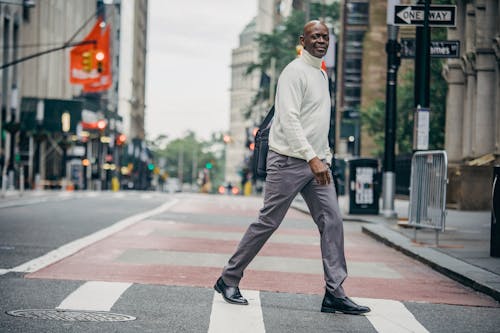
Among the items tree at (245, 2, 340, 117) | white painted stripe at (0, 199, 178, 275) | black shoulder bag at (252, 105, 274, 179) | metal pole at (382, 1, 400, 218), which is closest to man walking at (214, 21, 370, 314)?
black shoulder bag at (252, 105, 274, 179)

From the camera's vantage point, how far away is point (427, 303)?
851 centimetres

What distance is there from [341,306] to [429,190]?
715cm

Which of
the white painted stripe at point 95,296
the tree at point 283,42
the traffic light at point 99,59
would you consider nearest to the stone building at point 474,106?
the traffic light at point 99,59

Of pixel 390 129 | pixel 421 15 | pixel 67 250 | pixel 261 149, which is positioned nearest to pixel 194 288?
pixel 261 149

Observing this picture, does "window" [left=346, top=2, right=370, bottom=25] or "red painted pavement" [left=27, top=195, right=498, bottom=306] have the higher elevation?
"window" [left=346, top=2, right=370, bottom=25]

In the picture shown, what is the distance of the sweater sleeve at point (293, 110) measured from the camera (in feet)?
23.9

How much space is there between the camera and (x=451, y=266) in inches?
435

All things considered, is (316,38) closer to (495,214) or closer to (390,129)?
(495,214)

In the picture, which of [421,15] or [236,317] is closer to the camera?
[236,317]

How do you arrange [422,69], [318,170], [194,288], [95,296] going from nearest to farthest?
[318,170] < [95,296] < [194,288] < [422,69]

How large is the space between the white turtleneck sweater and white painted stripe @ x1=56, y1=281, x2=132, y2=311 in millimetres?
1706

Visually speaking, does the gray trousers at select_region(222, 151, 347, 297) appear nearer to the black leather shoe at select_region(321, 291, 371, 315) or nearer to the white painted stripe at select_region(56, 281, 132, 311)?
the black leather shoe at select_region(321, 291, 371, 315)

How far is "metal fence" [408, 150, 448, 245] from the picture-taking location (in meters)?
13.6

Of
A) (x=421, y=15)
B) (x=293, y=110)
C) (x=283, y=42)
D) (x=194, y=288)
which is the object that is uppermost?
(x=283, y=42)
